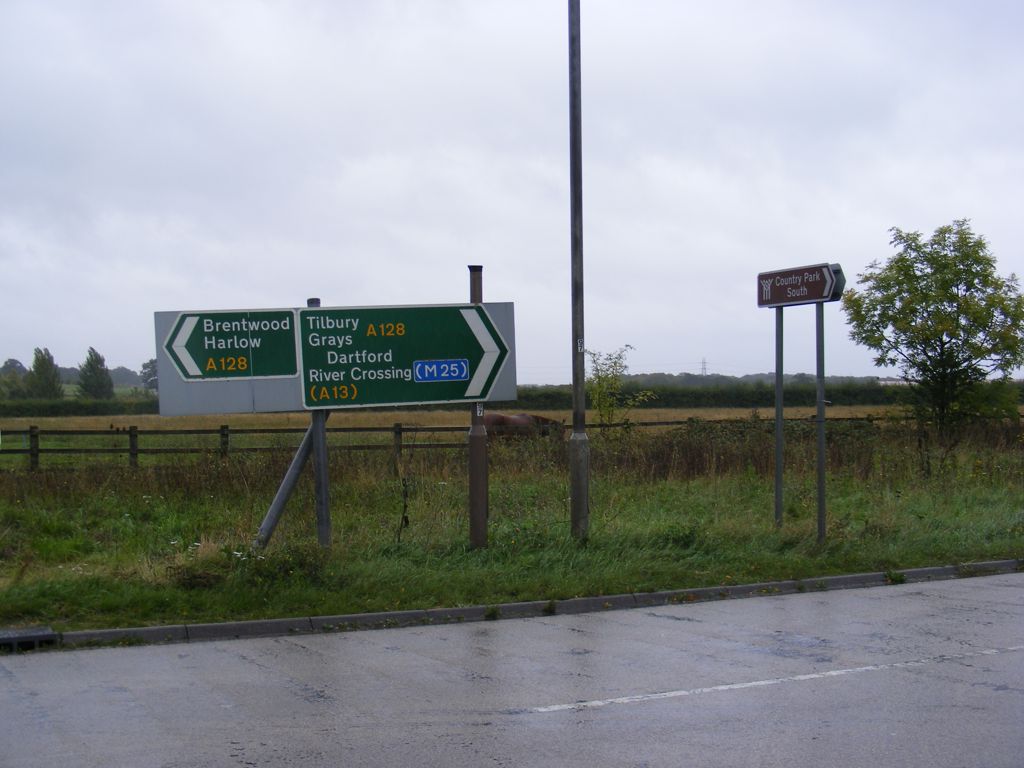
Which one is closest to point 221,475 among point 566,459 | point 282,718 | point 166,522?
point 166,522

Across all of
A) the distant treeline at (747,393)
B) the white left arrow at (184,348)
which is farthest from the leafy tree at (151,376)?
the distant treeline at (747,393)

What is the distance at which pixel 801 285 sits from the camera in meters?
13.8

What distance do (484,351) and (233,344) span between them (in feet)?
9.82

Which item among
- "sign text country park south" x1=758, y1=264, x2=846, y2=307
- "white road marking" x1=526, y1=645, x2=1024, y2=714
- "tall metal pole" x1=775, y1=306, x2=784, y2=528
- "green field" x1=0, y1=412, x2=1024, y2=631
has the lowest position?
"white road marking" x1=526, y1=645, x2=1024, y2=714

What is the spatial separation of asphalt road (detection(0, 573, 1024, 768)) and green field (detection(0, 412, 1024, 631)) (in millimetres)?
1157

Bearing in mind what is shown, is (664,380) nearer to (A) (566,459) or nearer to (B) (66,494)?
(A) (566,459)

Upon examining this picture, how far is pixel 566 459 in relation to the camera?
72.4 feet

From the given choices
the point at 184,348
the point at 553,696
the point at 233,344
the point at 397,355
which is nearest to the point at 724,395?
the point at 397,355

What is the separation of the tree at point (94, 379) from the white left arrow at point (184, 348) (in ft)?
202

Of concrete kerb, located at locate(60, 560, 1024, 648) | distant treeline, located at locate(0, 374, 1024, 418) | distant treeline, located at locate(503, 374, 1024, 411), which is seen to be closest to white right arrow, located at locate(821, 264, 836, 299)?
concrete kerb, located at locate(60, 560, 1024, 648)

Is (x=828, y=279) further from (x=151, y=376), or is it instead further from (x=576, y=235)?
(x=151, y=376)

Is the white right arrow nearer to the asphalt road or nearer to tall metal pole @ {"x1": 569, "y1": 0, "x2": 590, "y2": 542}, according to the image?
tall metal pole @ {"x1": 569, "y1": 0, "x2": 590, "y2": 542}

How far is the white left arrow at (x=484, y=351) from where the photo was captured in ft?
42.5

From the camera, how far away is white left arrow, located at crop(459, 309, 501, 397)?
42.5 feet
